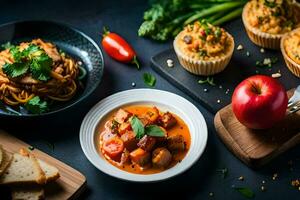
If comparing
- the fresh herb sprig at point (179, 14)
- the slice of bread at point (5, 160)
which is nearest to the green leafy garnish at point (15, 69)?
the slice of bread at point (5, 160)

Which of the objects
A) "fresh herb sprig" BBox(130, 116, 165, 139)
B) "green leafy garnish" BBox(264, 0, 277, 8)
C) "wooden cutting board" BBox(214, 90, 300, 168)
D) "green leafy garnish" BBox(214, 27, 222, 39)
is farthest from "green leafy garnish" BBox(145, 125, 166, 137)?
"green leafy garnish" BBox(264, 0, 277, 8)

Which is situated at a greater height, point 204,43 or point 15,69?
point 15,69

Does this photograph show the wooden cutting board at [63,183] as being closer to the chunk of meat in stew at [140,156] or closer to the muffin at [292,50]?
the chunk of meat in stew at [140,156]

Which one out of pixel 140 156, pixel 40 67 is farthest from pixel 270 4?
pixel 40 67

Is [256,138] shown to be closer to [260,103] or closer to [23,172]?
[260,103]

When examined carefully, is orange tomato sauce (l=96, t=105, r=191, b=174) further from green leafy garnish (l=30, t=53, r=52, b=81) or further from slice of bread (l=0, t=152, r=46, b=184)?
green leafy garnish (l=30, t=53, r=52, b=81)

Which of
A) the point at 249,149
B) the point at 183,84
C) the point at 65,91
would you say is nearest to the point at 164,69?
the point at 183,84
